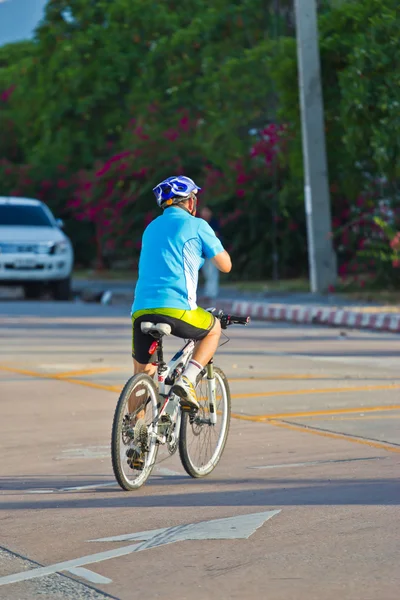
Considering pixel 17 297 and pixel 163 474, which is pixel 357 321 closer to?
pixel 17 297

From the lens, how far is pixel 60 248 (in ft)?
95.0

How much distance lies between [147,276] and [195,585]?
2813mm

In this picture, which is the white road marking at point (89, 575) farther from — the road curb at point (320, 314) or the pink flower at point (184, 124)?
the pink flower at point (184, 124)

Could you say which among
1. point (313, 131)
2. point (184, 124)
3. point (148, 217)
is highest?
point (184, 124)

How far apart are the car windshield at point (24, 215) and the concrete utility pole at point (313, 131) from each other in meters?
5.77

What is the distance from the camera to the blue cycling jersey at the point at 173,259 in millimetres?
8570

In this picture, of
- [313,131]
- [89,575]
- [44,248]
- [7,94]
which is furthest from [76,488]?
[7,94]

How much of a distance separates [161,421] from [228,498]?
2.21ft

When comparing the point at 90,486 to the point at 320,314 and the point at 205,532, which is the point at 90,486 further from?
the point at 320,314

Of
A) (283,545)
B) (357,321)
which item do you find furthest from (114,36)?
(283,545)

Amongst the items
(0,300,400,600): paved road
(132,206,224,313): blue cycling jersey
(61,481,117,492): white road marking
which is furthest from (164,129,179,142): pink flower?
(61,481,117,492): white road marking

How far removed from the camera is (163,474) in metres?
9.06

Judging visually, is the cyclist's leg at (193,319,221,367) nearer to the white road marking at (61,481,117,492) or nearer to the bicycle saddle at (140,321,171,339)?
the bicycle saddle at (140,321,171,339)

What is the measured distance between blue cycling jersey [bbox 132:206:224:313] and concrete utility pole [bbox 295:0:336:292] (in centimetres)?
1823
